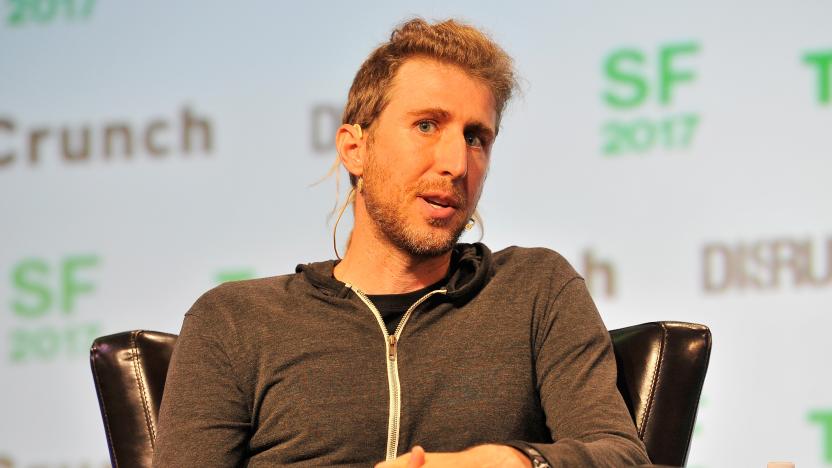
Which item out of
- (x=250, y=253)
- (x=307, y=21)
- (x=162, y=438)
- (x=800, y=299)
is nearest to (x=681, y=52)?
(x=800, y=299)

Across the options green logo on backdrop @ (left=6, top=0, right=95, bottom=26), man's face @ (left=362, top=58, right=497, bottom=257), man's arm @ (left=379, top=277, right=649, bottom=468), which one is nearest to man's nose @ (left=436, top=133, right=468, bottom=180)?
man's face @ (left=362, top=58, right=497, bottom=257)

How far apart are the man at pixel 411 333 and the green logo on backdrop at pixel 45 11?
6.20 feet

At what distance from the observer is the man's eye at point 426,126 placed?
2067mm

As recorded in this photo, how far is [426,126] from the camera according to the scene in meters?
2.07

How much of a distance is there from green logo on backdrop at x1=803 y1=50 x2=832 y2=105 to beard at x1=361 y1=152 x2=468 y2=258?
1312mm

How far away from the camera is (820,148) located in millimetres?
2908

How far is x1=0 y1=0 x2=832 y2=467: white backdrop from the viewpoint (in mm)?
2930

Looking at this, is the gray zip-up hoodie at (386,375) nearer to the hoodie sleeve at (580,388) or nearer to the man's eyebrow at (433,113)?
the hoodie sleeve at (580,388)

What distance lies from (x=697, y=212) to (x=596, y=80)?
1.50 feet

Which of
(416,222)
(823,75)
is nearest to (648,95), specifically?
(823,75)

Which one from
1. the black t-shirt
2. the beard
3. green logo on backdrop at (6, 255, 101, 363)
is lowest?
green logo on backdrop at (6, 255, 101, 363)

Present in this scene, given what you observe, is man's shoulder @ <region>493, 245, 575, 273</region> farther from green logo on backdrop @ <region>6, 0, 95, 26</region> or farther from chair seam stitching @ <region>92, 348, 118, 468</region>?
green logo on backdrop @ <region>6, 0, 95, 26</region>

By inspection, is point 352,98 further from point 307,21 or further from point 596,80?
point 307,21

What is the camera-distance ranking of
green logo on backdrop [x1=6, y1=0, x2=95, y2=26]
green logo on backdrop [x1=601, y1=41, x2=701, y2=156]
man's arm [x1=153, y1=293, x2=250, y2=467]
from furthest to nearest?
1. green logo on backdrop [x1=6, y1=0, x2=95, y2=26]
2. green logo on backdrop [x1=601, y1=41, x2=701, y2=156]
3. man's arm [x1=153, y1=293, x2=250, y2=467]
